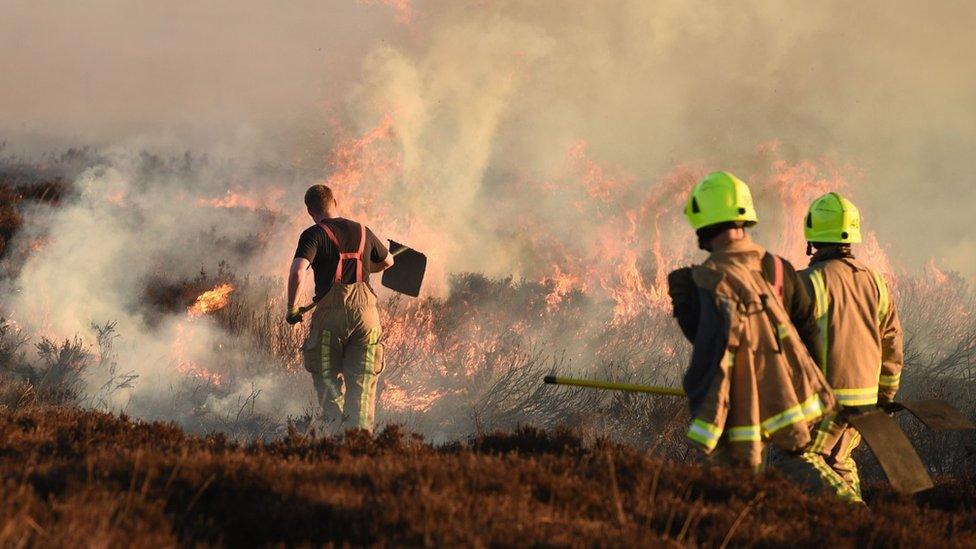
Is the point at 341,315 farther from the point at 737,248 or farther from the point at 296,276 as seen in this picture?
the point at 737,248

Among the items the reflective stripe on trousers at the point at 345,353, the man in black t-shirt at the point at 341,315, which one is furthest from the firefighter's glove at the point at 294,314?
the reflective stripe on trousers at the point at 345,353

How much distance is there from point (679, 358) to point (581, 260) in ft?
21.7

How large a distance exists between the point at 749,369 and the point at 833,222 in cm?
160

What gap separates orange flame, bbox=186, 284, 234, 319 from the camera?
12.7 meters

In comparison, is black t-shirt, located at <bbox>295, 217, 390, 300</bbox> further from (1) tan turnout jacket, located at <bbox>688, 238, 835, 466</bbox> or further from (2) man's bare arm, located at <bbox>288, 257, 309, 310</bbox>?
(1) tan turnout jacket, located at <bbox>688, 238, 835, 466</bbox>

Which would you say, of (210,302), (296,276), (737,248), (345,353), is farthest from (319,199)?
(210,302)

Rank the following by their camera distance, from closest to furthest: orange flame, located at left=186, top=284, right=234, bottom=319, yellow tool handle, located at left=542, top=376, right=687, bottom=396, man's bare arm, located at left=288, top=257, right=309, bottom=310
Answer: yellow tool handle, located at left=542, top=376, right=687, bottom=396 → man's bare arm, located at left=288, top=257, right=309, bottom=310 → orange flame, located at left=186, top=284, right=234, bottom=319

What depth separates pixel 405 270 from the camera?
8734 millimetres

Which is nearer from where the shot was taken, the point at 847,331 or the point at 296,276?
the point at 847,331

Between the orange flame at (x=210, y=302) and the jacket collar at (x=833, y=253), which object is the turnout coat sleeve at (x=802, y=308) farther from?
the orange flame at (x=210, y=302)

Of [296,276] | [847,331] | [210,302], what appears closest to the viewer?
[847,331]

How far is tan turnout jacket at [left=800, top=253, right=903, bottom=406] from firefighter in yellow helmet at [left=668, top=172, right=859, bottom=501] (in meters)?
0.56

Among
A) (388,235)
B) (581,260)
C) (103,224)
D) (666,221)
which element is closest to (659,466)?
(103,224)

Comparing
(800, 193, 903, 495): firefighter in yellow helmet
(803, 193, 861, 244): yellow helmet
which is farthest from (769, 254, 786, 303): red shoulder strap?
(803, 193, 861, 244): yellow helmet
